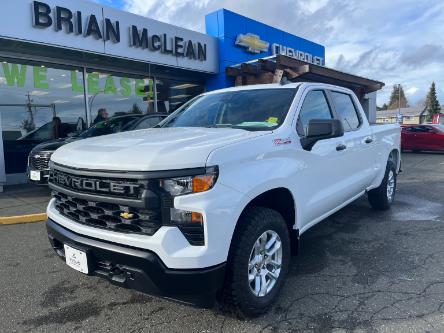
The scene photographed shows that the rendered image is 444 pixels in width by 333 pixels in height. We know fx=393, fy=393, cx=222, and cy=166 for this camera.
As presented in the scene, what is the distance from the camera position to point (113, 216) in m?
2.66

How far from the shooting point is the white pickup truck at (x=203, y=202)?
8.05 ft

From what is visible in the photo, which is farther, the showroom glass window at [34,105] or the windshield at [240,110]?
the showroom glass window at [34,105]

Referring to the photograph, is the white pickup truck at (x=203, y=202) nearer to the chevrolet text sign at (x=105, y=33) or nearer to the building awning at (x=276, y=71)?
the chevrolet text sign at (x=105, y=33)

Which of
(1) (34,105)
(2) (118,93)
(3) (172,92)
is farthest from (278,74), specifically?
(1) (34,105)

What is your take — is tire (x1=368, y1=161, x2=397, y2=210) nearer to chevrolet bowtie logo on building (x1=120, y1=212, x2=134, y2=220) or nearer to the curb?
chevrolet bowtie logo on building (x1=120, y1=212, x2=134, y2=220)

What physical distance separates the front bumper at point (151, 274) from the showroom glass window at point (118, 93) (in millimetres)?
9964

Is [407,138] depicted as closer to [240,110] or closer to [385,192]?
[385,192]

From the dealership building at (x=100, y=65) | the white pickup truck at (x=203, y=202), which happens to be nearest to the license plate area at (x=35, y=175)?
the dealership building at (x=100, y=65)

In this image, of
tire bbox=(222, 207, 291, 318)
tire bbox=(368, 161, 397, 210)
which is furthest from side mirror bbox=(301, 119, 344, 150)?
tire bbox=(368, 161, 397, 210)

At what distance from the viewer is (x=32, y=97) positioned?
1072cm

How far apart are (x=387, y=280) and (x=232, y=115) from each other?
2.11 metres

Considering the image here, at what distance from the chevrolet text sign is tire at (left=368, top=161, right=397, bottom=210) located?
25.7 ft

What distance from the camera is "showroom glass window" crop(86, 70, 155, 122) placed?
11961mm

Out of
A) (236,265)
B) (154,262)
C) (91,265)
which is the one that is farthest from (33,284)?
(236,265)
